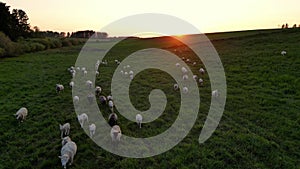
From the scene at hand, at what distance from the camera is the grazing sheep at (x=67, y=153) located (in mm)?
8086

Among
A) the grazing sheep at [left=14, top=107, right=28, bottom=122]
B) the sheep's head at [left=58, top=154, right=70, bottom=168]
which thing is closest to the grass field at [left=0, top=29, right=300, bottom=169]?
the grazing sheep at [left=14, top=107, right=28, bottom=122]

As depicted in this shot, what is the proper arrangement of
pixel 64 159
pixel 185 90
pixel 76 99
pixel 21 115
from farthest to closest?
1. pixel 185 90
2. pixel 76 99
3. pixel 21 115
4. pixel 64 159

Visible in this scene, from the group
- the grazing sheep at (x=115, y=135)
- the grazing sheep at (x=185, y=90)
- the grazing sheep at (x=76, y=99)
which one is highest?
the grazing sheep at (x=185, y=90)

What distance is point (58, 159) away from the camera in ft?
28.9

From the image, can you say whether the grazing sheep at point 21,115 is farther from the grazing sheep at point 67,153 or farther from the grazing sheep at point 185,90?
the grazing sheep at point 185,90

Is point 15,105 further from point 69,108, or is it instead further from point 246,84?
point 246,84

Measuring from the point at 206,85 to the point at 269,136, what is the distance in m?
8.86

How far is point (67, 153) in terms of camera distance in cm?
833

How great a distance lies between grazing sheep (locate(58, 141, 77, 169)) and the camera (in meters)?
8.09

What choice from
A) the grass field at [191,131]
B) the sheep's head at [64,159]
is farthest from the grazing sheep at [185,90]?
the sheep's head at [64,159]

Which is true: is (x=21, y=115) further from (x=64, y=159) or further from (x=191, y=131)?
(x=191, y=131)

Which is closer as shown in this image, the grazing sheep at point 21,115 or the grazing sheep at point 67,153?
the grazing sheep at point 67,153

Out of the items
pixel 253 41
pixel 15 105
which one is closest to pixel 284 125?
pixel 15 105

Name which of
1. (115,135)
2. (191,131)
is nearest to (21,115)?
(115,135)
